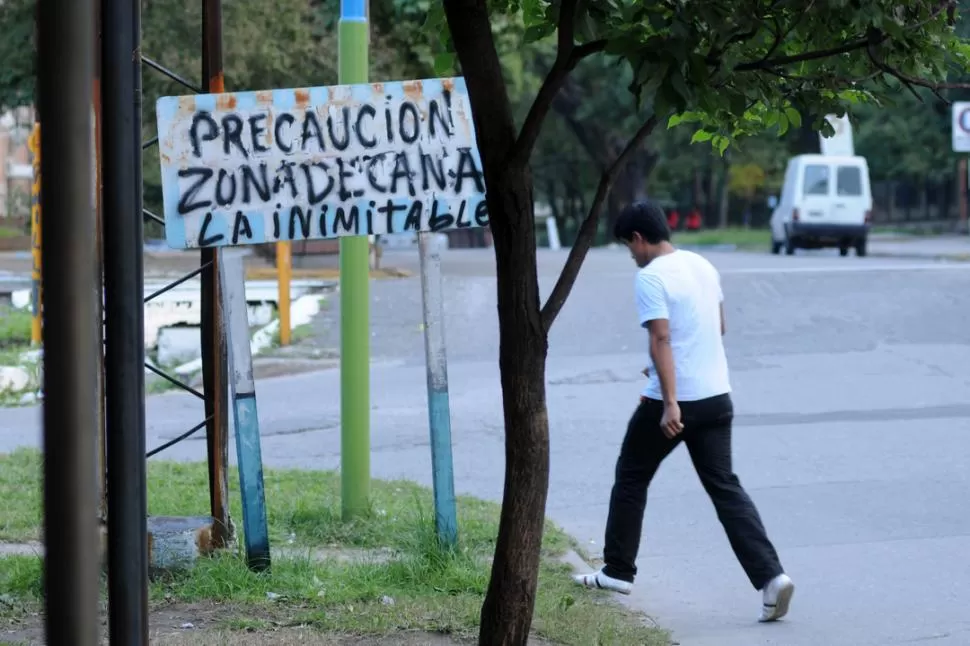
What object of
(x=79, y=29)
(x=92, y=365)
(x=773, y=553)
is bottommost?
(x=773, y=553)

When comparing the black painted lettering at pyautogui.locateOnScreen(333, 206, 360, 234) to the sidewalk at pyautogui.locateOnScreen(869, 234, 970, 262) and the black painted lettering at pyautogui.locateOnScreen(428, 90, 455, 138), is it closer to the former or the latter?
the black painted lettering at pyautogui.locateOnScreen(428, 90, 455, 138)

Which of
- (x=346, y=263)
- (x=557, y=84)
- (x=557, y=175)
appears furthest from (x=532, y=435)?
(x=557, y=175)

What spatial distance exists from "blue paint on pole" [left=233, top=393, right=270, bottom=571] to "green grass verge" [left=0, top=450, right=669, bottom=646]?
112mm

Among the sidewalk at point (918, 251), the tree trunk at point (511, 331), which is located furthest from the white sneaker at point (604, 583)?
the sidewalk at point (918, 251)

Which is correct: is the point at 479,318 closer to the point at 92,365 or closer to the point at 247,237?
the point at 247,237

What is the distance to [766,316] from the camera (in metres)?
16.4

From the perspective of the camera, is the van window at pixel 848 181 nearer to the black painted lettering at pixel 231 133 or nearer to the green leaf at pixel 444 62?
the black painted lettering at pixel 231 133

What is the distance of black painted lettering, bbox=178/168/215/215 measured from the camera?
19.7 feet

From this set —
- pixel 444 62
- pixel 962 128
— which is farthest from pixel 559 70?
pixel 962 128

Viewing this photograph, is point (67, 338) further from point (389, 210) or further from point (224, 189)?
point (389, 210)

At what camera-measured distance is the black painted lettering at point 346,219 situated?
6203mm

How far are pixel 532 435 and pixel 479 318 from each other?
1248cm

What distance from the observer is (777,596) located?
5.93 metres

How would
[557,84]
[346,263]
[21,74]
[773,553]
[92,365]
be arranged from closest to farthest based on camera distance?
1. [92,365]
2. [557,84]
3. [773,553]
4. [346,263]
5. [21,74]
